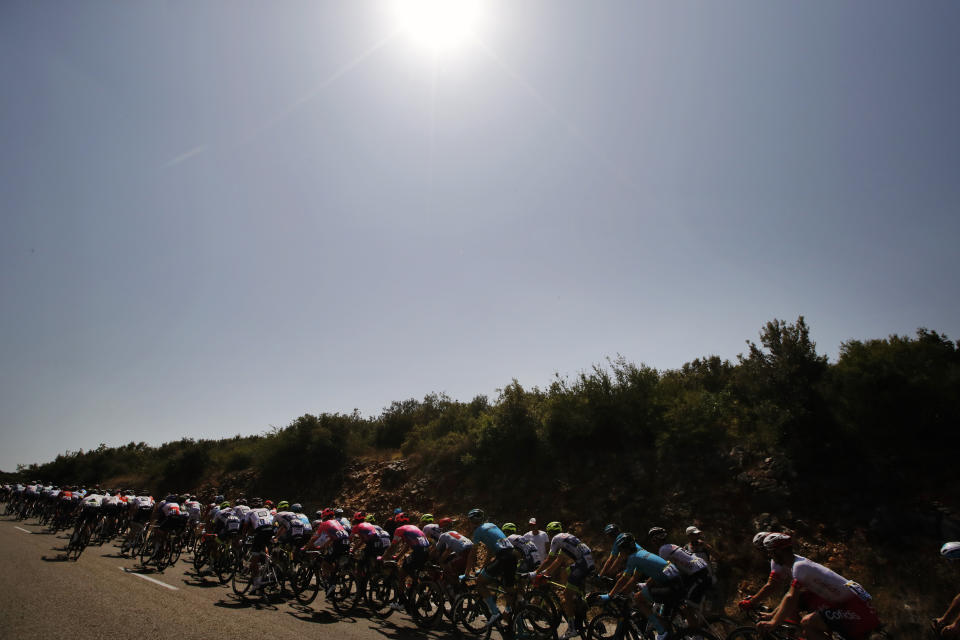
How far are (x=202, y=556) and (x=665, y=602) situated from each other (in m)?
13.1

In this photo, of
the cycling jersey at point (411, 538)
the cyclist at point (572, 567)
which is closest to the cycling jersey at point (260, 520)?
the cycling jersey at point (411, 538)

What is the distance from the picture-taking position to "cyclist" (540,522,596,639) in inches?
277

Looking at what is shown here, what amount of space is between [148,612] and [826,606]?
34.5 ft

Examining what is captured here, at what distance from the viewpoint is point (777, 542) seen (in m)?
5.57

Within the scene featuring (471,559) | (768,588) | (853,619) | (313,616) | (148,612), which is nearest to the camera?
(853,619)

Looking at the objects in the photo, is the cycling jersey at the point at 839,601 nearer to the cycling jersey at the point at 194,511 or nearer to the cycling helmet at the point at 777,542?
the cycling helmet at the point at 777,542

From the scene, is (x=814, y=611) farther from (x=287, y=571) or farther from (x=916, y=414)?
(x=916, y=414)

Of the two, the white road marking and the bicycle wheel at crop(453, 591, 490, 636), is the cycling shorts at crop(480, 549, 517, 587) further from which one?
the white road marking

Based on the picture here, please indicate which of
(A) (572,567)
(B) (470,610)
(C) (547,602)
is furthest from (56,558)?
(A) (572,567)

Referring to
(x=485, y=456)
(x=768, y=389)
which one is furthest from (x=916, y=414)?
(x=485, y=456)

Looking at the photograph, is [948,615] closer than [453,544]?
Yes

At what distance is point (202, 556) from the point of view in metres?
12.6

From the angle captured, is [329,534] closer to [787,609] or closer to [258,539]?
[258,539]

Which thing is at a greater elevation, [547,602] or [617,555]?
[617,555]
